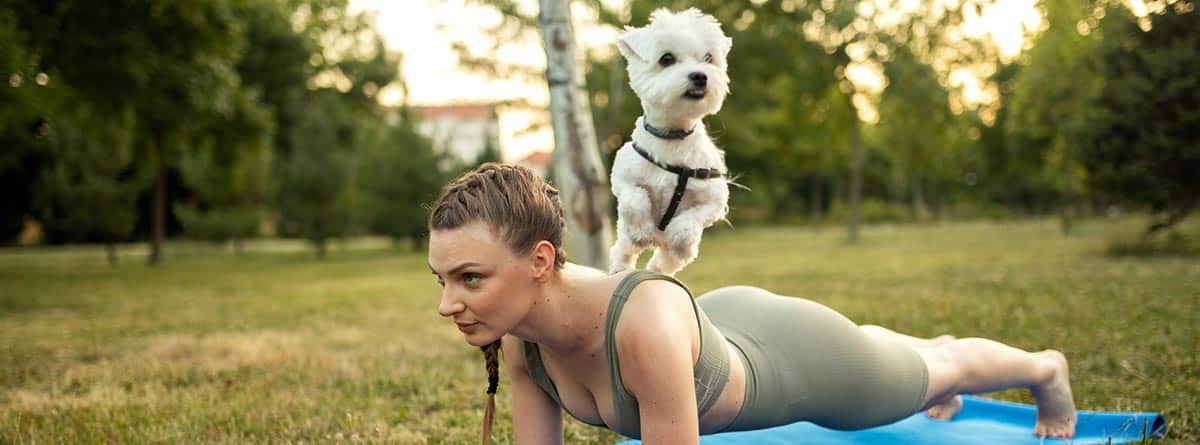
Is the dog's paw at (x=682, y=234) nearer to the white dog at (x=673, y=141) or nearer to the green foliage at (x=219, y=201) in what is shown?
the white dog at (x=673, y=141)

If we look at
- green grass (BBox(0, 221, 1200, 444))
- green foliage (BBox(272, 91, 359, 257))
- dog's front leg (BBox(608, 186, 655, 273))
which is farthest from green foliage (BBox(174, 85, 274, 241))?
dog's front leg (BBox(608, 186, 655, 273))

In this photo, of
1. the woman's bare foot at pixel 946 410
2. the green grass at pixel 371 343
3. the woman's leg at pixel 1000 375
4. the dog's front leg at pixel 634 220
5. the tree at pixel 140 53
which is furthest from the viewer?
the tree at pixel 140 53

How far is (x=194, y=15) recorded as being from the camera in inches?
620

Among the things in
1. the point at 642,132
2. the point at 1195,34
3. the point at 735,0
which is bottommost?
the point at 642,132

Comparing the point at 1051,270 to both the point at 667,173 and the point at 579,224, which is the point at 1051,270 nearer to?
the point at 579,224

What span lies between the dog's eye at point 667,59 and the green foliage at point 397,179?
2883cm

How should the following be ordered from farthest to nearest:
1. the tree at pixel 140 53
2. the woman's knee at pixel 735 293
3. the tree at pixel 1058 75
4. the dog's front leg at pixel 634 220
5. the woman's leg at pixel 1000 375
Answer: the tree at pixel 1058 75
the tree at pixel 140 53
the woman's leg at pixel 1000 375
the woman's knee at pixel 735 293
the dog's front leg at pixel 634 220

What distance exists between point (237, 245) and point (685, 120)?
129 ft

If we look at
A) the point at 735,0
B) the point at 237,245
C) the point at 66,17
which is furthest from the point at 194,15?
the point at 237,245

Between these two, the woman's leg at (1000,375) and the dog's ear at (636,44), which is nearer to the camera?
the dog's ear at (636,44)

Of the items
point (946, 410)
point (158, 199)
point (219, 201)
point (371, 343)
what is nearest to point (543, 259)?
point (946, 410)

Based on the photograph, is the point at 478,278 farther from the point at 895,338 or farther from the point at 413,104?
the point at 413,104

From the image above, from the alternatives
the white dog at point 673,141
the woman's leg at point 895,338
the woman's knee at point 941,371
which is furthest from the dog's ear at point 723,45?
the woman's knee at point 941,371

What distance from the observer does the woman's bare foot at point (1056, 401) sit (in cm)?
393
